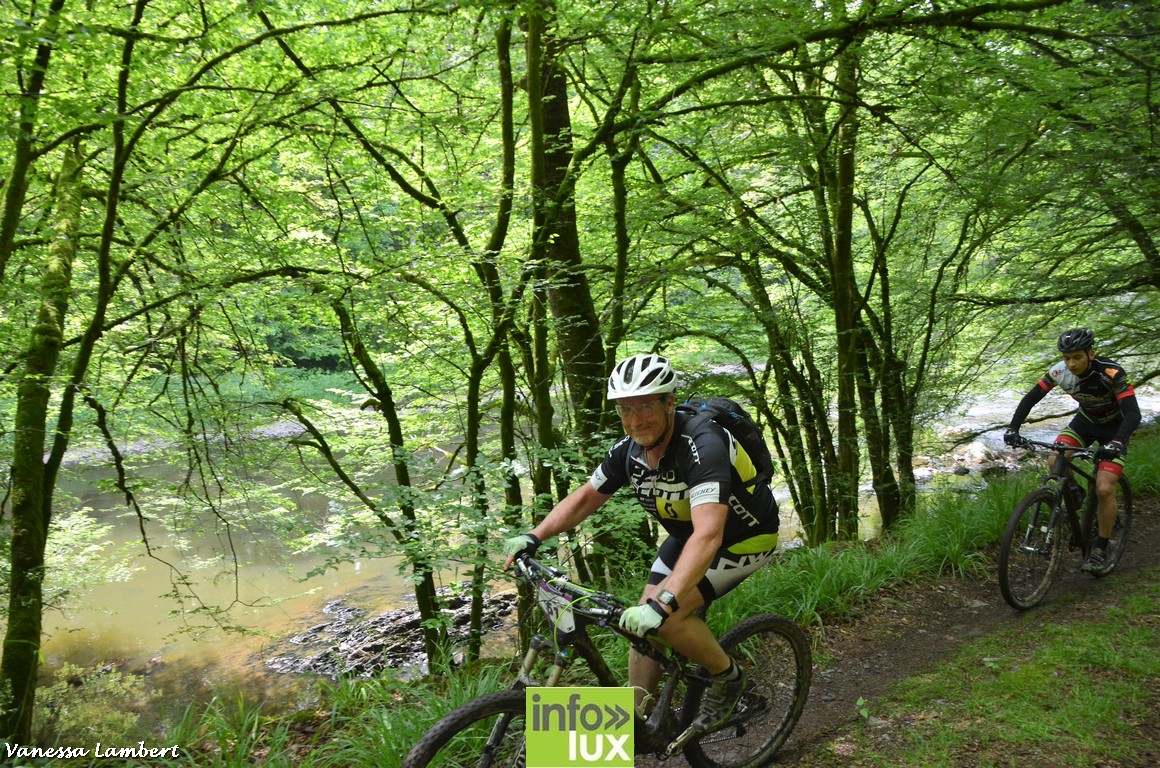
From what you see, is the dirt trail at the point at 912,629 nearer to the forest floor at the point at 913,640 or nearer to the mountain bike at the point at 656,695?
the forest floor at the point at 913,640

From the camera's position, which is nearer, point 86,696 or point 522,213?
point 522,213

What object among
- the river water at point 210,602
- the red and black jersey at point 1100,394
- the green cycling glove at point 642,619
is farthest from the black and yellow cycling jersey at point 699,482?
the river water at point 210,602

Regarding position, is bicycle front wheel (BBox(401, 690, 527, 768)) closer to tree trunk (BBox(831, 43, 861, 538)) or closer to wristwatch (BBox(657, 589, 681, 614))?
wristwatch (BBox(657, 589, 681, 614))

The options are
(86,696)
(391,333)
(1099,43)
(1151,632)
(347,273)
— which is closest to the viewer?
(1151,632)

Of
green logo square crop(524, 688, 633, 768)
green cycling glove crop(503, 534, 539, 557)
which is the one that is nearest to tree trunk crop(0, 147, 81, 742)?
green cycling glove crop(503, 534, 539, 557)

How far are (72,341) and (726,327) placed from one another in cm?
754

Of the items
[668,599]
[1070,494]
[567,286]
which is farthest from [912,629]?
[567,286]

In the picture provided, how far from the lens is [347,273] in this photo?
19.6ft

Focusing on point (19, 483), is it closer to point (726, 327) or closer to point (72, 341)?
point (72, 341)

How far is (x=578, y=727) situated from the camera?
2482mm

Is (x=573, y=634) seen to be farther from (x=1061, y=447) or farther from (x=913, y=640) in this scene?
(x=1061, y=447)

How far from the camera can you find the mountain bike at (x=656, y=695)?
244cm

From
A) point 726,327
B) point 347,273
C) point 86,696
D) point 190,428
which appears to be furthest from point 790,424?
point 86,696

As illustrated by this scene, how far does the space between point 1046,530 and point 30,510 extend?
813 centimetres
